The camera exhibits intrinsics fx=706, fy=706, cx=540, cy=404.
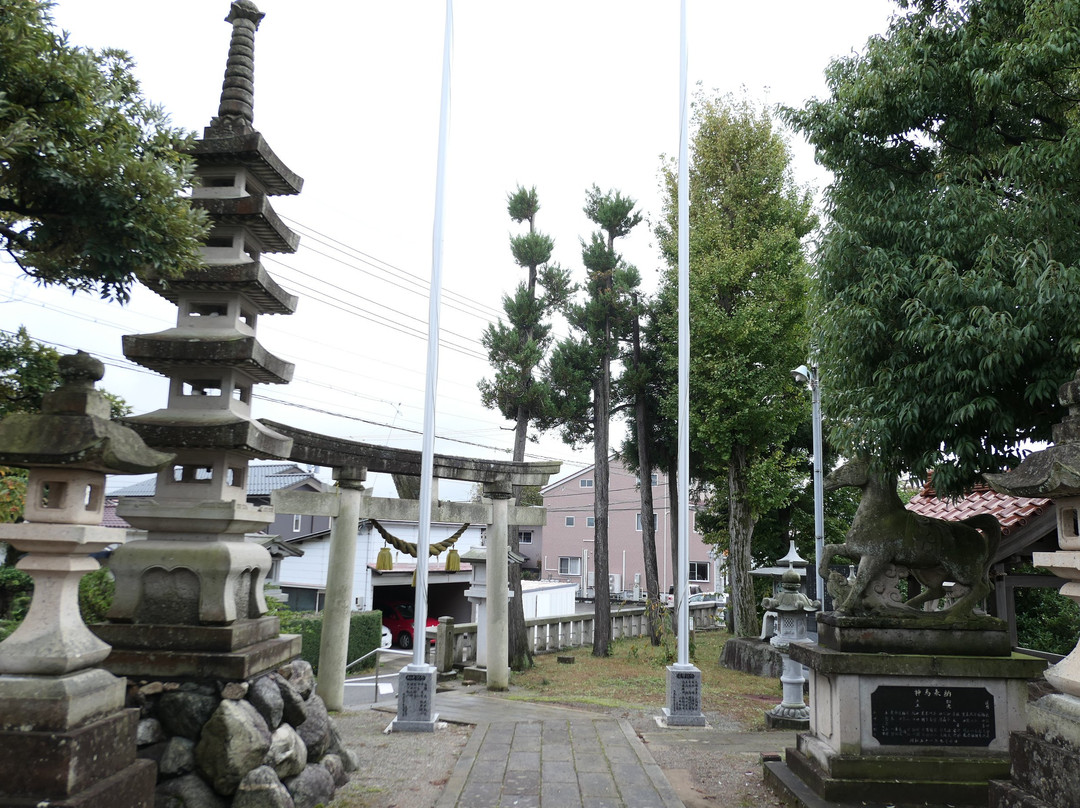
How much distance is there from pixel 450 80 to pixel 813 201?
45.7 feet

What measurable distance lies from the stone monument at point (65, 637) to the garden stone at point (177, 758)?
0.65m

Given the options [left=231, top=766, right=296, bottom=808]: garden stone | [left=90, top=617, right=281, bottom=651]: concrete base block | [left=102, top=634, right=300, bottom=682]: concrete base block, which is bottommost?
[left=231, top=766, right=296, bottom=808]: garden stone

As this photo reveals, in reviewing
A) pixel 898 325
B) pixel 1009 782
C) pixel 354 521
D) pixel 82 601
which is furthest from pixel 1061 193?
pixel 82 601

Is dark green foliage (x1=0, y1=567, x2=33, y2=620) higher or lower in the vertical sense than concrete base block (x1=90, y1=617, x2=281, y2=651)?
lower

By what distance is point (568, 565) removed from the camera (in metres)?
44.2

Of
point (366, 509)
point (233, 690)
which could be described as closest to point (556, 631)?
point (366, 509)

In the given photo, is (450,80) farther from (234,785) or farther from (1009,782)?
(1009,782)

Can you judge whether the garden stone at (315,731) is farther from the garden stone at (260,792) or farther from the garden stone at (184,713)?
the garden stone at (184,713)

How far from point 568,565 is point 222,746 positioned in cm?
3957

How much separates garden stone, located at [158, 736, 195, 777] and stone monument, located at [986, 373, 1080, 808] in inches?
225

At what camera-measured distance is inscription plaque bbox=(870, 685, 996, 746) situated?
6414 mm

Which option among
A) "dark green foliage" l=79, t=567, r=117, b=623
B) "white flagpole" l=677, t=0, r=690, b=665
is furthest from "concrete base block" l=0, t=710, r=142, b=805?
"white flagpole" l=677, t=0, r=690, b=665

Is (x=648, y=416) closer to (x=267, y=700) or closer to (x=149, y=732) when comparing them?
(x=267, y=700)

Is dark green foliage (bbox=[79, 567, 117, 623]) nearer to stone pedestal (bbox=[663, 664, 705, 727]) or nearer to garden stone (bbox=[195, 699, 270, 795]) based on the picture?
garden stone (bbox=[195, 699, 270, 795])
